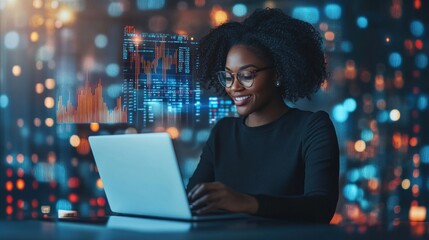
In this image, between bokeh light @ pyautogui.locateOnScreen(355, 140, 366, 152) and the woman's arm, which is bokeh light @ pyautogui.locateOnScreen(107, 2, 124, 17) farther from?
the woman's arm

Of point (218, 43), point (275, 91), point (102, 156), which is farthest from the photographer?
point (218, 43)

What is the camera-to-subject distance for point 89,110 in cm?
324

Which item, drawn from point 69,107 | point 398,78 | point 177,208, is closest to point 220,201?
point 177,208

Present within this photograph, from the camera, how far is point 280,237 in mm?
1184

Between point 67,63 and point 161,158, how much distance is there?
1796 mm

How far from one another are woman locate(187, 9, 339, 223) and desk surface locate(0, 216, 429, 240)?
58cm

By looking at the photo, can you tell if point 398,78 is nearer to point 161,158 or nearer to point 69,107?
point 69,107

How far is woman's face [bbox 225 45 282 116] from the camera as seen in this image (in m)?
2.16

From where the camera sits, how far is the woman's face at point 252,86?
84.9 inches

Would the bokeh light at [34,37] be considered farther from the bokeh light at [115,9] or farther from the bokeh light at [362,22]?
the bokeh light at [362,22]

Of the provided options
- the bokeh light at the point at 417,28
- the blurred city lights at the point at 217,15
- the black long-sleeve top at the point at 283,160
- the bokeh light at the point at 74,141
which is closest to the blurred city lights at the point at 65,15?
the bokeh light at the point at 74,141

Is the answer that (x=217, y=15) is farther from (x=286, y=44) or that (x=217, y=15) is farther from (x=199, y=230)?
(x=199, y=230)

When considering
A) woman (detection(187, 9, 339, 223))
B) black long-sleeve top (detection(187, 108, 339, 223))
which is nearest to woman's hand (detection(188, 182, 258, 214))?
black long-sleeve top (detection(187, 108, 339, 223))

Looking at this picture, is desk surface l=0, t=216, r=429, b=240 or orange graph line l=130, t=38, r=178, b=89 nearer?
desk surface l=0, t=216, r=429, b=240
